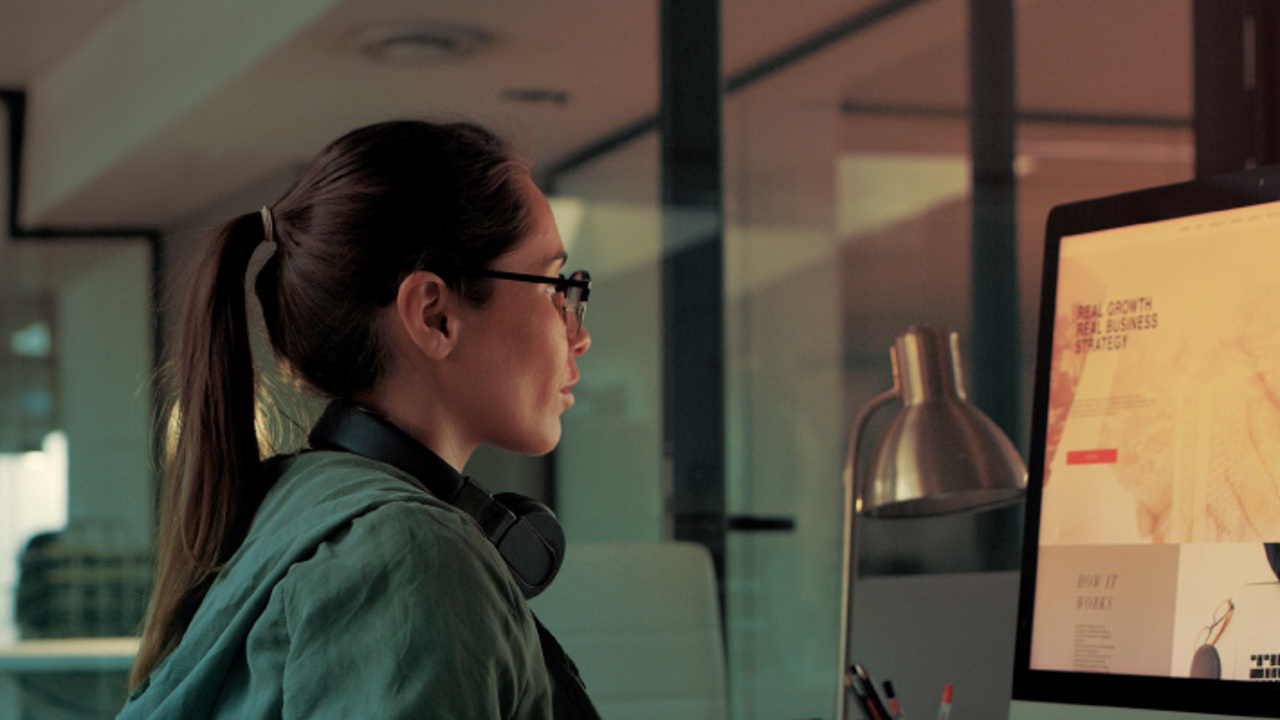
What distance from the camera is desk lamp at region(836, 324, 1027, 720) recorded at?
1422 millimetres

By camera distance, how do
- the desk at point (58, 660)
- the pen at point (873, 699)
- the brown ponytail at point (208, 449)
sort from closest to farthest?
the brown ponytail at point (208, 449) → the pen at point (873, 699) → the desk at point (58, 660)

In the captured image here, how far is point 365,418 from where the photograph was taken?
1.01 metres

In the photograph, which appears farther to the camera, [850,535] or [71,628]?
[71,628]

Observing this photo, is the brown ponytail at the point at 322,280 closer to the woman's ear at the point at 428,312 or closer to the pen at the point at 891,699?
the woman's ear at the point at 428,312

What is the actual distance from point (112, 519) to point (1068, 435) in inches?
80.8

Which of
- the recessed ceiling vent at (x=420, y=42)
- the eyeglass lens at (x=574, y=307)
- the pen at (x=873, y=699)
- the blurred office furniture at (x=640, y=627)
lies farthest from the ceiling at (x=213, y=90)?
the pen at (x=873, y=699)

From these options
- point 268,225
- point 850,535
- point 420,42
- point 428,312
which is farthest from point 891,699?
point 420,42

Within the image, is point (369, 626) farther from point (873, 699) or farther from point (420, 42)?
point (420, 42)

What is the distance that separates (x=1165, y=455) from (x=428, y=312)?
603mm

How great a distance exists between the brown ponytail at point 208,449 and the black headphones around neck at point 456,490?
0.06m

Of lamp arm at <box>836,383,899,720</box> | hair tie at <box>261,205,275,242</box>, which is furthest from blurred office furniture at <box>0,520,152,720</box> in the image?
hair tie at <box>261,205,275,242</box>

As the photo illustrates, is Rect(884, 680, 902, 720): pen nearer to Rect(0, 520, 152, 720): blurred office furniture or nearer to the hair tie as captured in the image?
the hair tie

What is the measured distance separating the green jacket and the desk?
1.97 metres

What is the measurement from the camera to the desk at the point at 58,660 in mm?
2678
